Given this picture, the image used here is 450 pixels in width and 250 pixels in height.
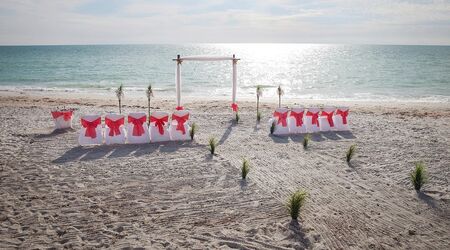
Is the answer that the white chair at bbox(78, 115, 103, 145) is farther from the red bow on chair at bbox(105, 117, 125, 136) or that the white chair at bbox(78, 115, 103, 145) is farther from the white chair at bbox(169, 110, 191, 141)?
the white chair at bbox(169, 110, 191, 141)

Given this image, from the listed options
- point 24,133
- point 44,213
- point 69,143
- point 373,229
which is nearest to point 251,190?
point 373,229

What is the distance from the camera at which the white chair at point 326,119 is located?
39.4ft

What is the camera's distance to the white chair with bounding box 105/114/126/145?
9922mm

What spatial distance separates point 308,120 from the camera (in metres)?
12.0

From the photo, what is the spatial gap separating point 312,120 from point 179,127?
4610 millimetres

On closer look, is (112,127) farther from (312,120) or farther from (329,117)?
(329,117)

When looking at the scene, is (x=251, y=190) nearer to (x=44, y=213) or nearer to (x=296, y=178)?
(x=296, y=178)

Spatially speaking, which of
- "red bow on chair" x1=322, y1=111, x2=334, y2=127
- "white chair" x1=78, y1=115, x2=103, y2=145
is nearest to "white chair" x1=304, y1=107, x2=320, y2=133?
"red bow on chair" x1=322, y1=111, x2=334, y2=127

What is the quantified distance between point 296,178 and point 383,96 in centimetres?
2491

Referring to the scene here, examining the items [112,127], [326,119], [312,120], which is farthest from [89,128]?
[326,119]

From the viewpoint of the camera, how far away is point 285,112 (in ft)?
38.6

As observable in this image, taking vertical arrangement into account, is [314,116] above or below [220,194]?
above

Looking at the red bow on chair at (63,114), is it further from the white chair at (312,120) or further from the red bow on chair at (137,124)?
the white chair at (312,120)

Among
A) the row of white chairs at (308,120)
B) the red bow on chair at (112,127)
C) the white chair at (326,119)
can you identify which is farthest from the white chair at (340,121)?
the red bow on chair at (112,127)
